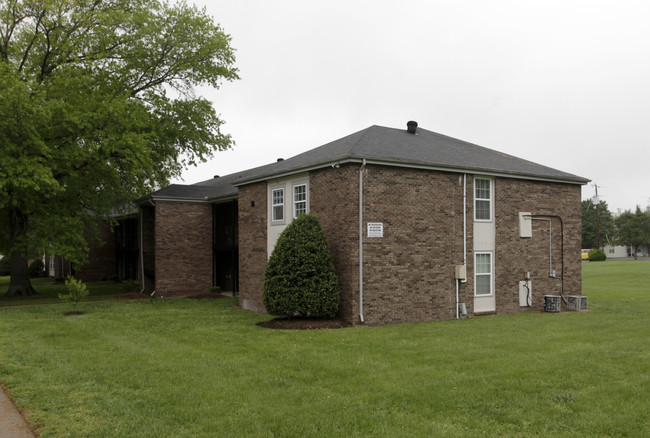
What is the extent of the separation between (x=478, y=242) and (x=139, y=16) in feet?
54.3

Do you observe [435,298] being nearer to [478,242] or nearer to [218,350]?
[478,242]

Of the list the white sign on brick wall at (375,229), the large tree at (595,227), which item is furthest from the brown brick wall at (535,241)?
the large tree at (595,227)

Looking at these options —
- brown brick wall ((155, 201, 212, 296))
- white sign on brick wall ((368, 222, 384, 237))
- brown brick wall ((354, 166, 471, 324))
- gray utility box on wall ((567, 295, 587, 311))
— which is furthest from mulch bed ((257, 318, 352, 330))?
brown brick wall ((155, 201, 212, 296))

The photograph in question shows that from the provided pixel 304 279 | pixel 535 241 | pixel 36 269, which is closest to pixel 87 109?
pixel 304 279

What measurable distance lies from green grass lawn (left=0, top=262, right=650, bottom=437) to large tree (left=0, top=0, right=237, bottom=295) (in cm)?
716

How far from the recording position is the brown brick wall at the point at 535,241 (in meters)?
16.6

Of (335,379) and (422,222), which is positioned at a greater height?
(422,222)

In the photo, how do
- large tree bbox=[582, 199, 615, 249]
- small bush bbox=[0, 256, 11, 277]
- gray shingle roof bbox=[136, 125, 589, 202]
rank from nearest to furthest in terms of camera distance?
gray shingle roof bbox=[136, 125, 589, 202] < small bush bbox=[0, 256, 11, 277] < large tree bbox=[582, 199, 615, 249]

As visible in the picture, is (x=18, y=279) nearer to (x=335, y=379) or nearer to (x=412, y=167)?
(x=412, y=167)

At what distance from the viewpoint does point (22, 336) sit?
1262cm

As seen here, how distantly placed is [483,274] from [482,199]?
234cm

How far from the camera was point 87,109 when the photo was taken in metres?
19.3

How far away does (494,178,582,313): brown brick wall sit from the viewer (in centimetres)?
1661

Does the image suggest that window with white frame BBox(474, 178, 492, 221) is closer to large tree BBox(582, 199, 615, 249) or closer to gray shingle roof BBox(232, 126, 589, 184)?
gray shingle roof BBox(232, 126, 589, 184)
